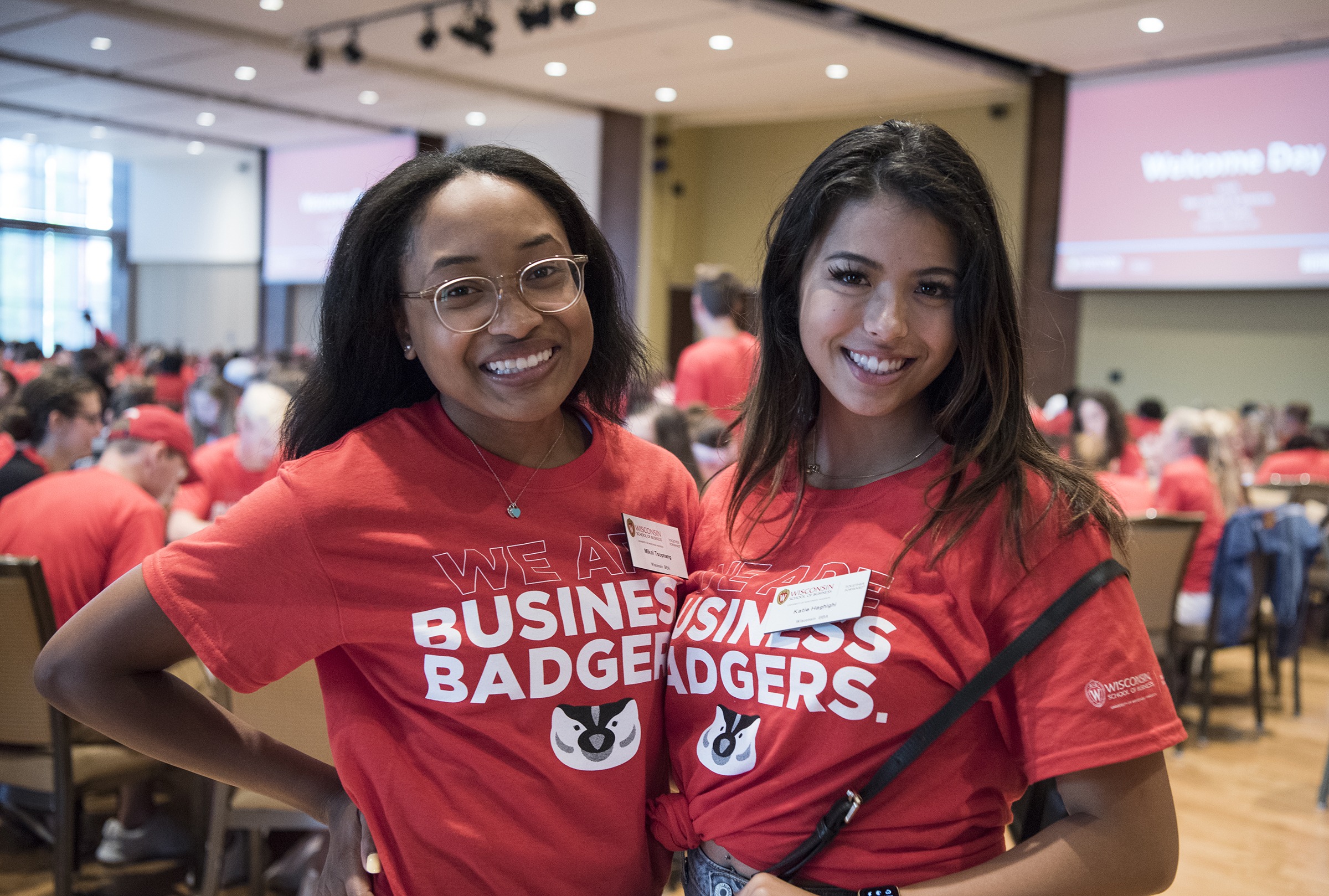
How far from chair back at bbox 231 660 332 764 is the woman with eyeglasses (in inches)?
41.5

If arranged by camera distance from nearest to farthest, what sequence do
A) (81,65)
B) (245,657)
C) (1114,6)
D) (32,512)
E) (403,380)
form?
1. (245,657)
2. (403,380)
3. (32,512)
4. (1114,6)
5. (81,65)

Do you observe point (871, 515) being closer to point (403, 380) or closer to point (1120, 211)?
point (403, 380)

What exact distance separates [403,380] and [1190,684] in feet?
16.0

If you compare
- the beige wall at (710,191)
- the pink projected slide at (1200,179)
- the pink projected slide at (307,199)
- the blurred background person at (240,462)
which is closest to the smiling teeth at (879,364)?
the blurred background person at (240,462)

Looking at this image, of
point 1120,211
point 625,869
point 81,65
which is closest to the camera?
point 625,869

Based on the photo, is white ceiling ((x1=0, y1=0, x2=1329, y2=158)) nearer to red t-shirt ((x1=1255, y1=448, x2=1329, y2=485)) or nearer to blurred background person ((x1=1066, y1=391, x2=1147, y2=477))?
blurred background person ((x1=1066, y1=391, x2=1147, y2=477))

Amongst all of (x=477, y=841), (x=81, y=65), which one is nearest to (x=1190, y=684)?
(x=477, y=841)

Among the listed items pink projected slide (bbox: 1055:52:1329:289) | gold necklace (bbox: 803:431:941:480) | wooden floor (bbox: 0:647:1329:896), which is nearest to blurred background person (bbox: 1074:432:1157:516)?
wooden floor (bbox: 0:647:1329:896)

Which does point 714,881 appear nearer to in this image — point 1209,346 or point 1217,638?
point 1217,638

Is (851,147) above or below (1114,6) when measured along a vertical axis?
below

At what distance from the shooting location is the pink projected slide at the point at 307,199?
1336 centimetres

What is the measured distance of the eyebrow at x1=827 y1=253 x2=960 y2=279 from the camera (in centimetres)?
119

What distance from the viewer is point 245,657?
1.11 m

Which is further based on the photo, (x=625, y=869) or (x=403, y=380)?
A: (x=403, y=380)
